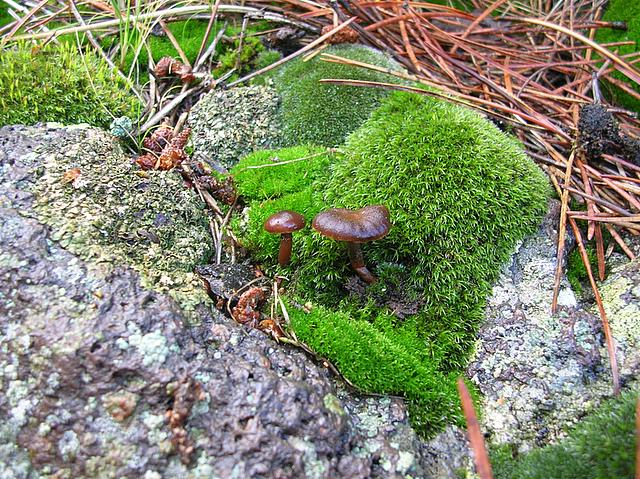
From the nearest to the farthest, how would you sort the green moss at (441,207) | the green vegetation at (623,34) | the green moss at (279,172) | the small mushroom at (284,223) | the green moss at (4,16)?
1. the small mushroom at (284,223)
2. the green moss at (441,207)
3. the green moss at (279,172)
4. the green vegetation at (623,34)
5. the green moss at (4,16)

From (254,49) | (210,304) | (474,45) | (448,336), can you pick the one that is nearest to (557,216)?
(448,336)

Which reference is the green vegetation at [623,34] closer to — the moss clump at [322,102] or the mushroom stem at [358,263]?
the moss clump at [322,102]

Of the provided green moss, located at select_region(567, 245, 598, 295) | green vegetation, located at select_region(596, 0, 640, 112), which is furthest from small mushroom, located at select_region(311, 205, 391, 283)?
green vegetation, located at select_region(596, 0, 640, 112)

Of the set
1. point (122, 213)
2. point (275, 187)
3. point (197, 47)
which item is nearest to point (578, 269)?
point (275, 187)

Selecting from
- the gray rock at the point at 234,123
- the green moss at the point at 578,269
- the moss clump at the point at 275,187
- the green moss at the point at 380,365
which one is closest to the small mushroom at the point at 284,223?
the moss clump at the point at 275,187

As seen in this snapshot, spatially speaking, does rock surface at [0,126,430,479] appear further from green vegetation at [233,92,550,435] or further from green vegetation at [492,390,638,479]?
green vegetation at [492,390,638,479]

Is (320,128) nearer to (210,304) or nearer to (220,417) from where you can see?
(210,304)

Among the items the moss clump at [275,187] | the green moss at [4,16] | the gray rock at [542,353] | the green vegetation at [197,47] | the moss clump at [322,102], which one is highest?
the green moss at [4,16]

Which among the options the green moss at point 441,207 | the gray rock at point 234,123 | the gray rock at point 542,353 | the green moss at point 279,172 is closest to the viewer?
the gray rock at point 542,353

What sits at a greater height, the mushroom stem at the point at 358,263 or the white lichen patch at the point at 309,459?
the mushroom stem at the point at 358,263
